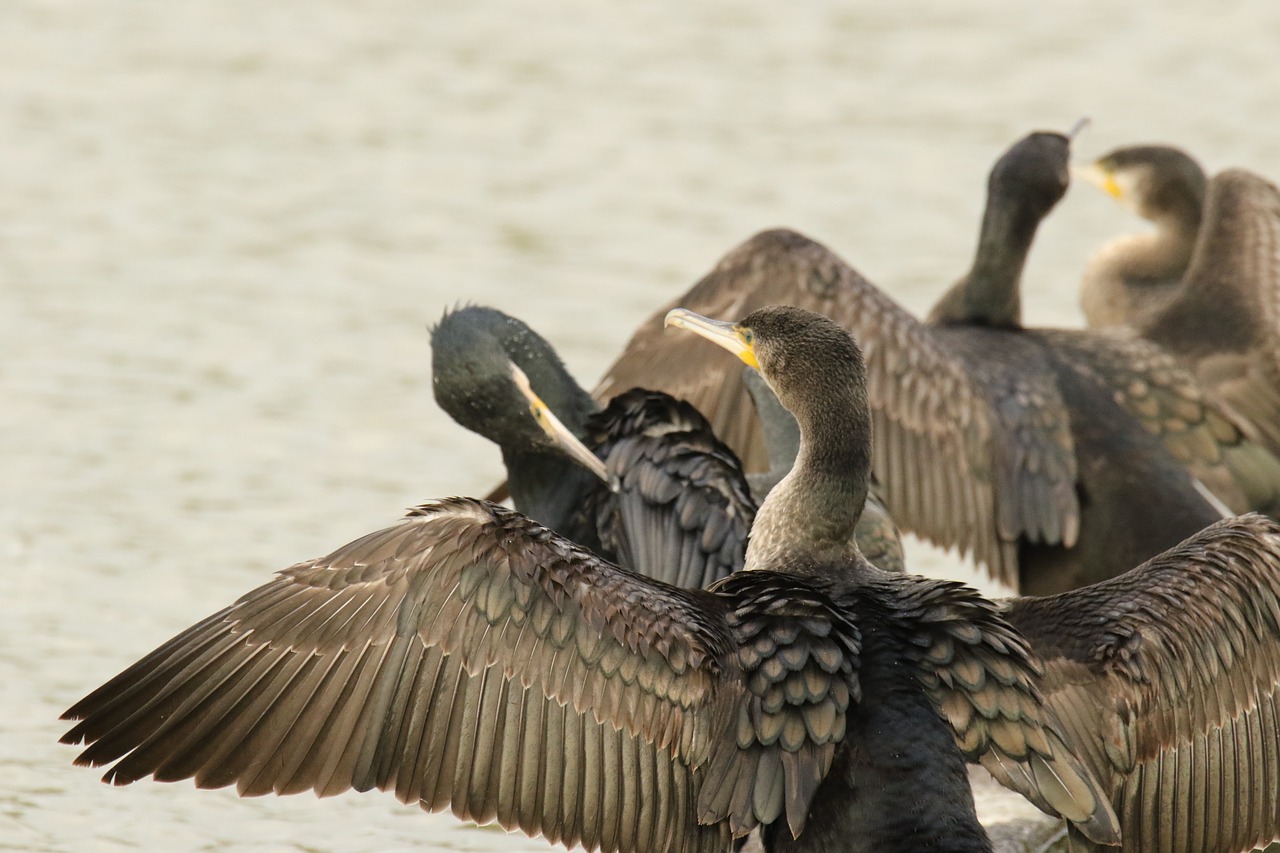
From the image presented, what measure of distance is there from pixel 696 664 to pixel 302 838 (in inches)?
86.6

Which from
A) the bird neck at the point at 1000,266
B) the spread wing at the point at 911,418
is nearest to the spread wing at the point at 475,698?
the spread wing at the point at 911,418

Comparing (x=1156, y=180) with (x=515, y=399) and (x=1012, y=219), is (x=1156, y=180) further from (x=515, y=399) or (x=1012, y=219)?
(x=515, y=399)

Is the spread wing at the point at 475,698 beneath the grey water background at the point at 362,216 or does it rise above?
beneath

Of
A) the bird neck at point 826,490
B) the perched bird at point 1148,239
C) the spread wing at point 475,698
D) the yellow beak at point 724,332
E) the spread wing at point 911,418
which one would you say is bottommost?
the spread wing at point 475,698

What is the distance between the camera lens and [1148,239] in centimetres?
1040

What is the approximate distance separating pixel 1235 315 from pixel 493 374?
3777 mm

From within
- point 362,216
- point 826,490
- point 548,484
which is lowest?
point 826,490

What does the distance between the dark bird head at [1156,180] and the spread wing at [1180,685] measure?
480 centimetres

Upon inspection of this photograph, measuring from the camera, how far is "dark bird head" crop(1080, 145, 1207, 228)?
33.9 feet

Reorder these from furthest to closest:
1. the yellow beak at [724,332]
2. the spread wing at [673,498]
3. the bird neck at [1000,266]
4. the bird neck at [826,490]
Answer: the bird neck at [1000,266], the spread wing at [673,498], the yellow beak at [724,332], the bird neck at [826,490]

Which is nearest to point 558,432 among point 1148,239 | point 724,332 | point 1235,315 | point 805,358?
point 724,332

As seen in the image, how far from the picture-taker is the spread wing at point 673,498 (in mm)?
6715

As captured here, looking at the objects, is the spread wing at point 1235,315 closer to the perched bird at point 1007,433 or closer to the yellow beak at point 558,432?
the perched bird at point 1007,433

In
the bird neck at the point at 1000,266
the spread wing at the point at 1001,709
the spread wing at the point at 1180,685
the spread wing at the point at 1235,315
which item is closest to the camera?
the spread wing at the point at 1001,709
